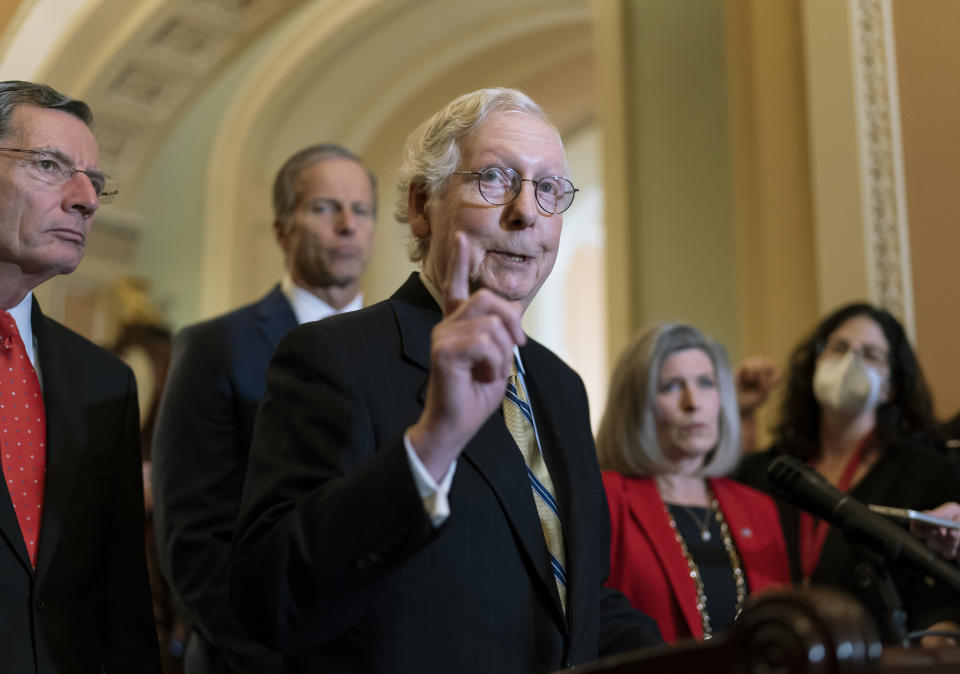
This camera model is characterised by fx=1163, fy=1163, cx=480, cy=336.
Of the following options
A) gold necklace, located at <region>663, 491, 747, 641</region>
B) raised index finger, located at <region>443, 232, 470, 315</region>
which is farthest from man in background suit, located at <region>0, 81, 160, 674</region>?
gold necklace, located at <region>663, 491, 747, 641</region>

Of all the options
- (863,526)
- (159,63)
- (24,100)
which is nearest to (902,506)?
(863,526)

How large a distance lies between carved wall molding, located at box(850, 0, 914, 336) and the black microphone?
251 cm

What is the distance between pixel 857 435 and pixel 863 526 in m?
1.63

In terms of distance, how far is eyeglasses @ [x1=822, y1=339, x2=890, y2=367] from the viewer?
12.9 feet

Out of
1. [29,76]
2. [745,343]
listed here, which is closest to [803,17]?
[745,343]

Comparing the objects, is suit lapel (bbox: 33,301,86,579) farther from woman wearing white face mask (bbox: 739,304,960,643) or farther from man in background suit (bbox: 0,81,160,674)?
woman wearing white face mask (bbox: 739,304,960,643)

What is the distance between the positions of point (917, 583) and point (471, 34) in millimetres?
7761

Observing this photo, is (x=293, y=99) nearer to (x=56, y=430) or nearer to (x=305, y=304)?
(x=305, y=304)

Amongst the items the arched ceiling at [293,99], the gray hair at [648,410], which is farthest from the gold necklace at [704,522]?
the arched ceiling at [293,99]

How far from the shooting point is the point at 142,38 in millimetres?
7500

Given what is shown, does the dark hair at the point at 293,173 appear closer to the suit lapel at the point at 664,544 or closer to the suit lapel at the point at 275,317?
the suit lapel at the point at 275,317

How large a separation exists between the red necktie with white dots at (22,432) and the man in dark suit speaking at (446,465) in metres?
0.63

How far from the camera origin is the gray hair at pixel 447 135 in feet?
6.86

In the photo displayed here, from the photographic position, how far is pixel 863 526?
2.30 metres
